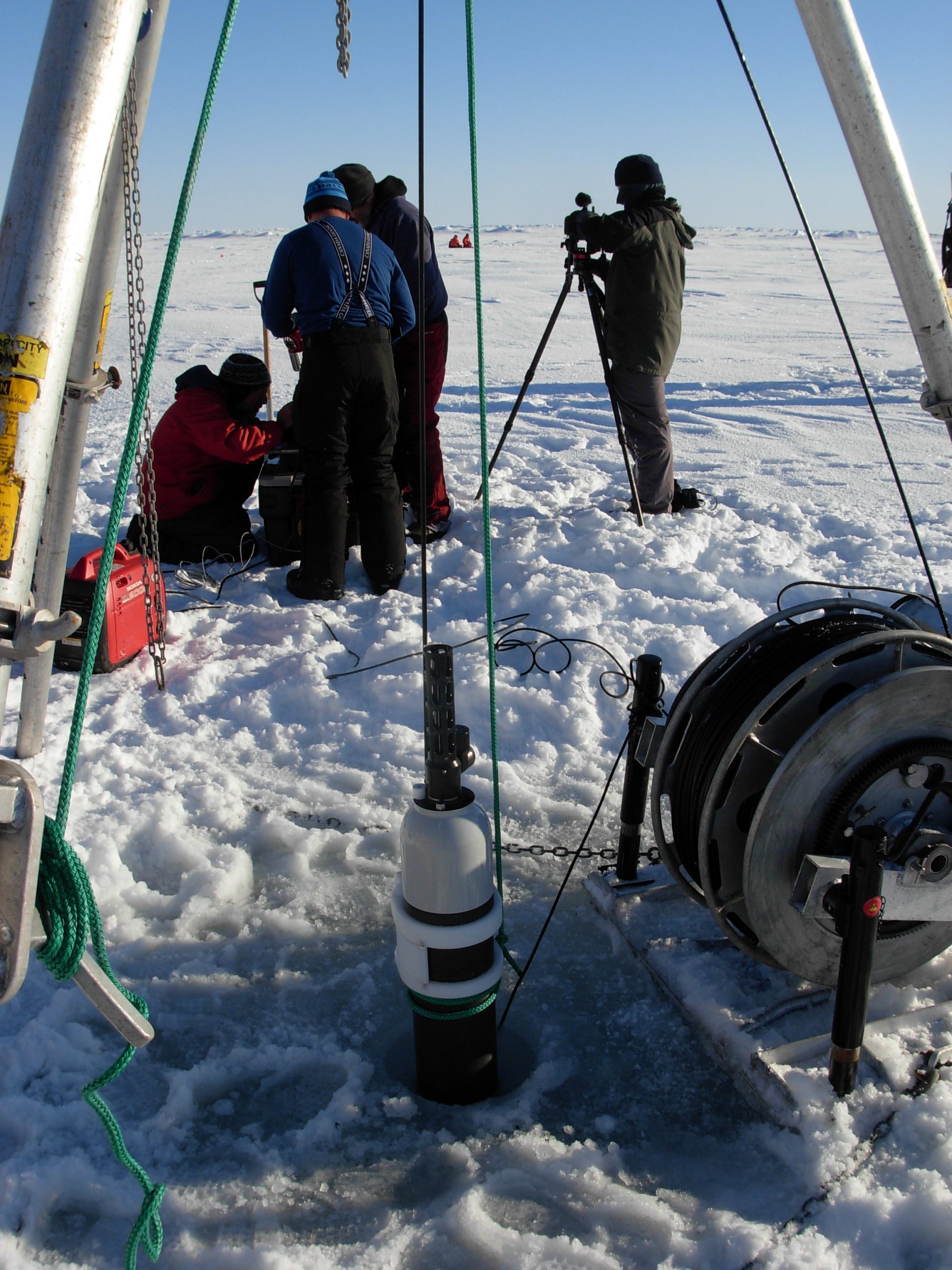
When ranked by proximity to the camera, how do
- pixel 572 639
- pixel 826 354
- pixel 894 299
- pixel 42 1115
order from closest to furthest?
pixel 42 1115 < pixel 572 639 < pixel 826 354 < pixel 894 299

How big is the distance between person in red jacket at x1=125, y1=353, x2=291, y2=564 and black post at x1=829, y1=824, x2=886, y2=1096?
4635mm

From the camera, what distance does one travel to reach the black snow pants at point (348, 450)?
5.28 metres

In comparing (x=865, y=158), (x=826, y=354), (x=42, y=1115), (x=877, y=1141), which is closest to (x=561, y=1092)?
(x=877, y=1141)

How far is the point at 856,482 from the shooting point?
796cm

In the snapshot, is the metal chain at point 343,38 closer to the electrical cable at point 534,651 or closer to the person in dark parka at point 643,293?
the electrical cable at point 534,651

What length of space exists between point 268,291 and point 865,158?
3.67 meters

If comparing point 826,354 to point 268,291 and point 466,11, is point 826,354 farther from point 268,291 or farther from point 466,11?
point 466,11

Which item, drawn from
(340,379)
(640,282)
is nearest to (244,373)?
(340,379)

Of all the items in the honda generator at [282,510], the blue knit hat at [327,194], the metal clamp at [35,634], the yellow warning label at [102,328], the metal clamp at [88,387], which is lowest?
the honda generator at [282,510]

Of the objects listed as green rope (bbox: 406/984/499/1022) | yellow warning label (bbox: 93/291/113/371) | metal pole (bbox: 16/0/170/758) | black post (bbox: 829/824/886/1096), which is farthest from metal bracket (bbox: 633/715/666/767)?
yellow warning label (bbox: 93/291/113/371)

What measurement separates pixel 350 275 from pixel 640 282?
6.97 feet

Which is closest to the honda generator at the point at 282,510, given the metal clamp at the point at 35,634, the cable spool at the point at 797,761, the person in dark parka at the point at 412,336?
the person in dark parka at the point at 412,336

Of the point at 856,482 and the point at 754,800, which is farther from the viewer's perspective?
the point at 856,482

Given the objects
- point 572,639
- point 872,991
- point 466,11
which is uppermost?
point 466,11
